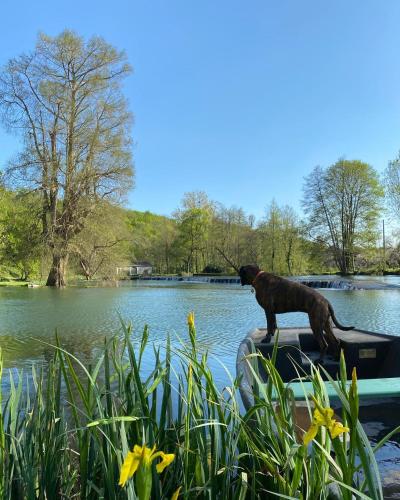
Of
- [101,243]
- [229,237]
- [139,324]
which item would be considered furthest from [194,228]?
[139,324]

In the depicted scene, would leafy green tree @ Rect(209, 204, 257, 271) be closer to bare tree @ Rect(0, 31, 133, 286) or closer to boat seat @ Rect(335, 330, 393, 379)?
bare tree @ Rect(0, 31, 133, 286)

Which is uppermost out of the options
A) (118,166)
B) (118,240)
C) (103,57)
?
(103,57)

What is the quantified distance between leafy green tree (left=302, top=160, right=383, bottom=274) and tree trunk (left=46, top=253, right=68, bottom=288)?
2338 cm

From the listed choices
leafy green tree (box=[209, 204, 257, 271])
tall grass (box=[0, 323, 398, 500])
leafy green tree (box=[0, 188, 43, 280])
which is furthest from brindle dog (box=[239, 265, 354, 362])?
leafy green tree (box=[209, 204, 257, 271])

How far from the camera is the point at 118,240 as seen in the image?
101 ft

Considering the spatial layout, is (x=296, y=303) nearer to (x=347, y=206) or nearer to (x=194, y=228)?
(x=347, y=206)

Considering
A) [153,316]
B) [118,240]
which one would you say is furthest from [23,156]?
[153,316]

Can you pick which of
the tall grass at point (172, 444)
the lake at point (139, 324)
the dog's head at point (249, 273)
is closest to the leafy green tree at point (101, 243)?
the lake at point (139, 324)

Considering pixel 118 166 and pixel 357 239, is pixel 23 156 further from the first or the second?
pixel 357 239

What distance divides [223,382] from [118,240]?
2607cm

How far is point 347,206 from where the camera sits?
41.4 metres

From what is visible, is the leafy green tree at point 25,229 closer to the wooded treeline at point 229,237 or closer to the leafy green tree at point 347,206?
the wooded treeline at point 229,237

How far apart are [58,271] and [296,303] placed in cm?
2585

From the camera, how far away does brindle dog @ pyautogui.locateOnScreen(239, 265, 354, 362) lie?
202 inches
